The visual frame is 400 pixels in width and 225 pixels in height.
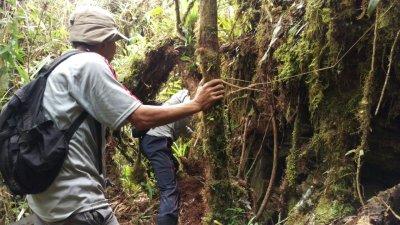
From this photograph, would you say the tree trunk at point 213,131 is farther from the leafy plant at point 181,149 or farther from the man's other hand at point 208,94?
the leafy plant at point 181,149

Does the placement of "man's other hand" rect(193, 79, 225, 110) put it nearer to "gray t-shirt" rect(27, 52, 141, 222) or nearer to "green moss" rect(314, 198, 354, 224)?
"gray t-shirt" rect(27, 52, 141, 222)

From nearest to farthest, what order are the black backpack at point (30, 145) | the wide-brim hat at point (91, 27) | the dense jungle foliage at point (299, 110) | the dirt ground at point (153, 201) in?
the black backpack at point (30, 145) → the wide-brim hat at point (91, 27) → the dense jungle foliage at point (299, 110) → the dirt ground at point (153, 201)

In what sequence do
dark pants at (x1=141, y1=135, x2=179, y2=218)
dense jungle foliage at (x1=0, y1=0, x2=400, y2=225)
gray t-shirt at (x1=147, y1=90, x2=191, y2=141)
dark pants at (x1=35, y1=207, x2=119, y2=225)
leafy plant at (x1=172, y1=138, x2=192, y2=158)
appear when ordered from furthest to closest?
1. leafy plant at (x1=172, y1=138, x2=192, y2=158)
2. gray t-shirt at (x1=147, y1=90, x2=191, y2=141)
3. dark pants at (x1=141, y1=135, x2=179, y2=218)
4. dense jungle foliage at (x1=0, y1=0, x2=400, y2=225)
5. dark pants at (x1=35, y1=207, x2=119, y2=225)

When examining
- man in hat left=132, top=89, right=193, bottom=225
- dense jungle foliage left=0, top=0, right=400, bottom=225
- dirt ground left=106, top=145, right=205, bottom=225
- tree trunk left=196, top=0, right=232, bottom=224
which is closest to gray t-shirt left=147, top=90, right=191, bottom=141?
man in hat left=132, top=89, right=193, bottom=225

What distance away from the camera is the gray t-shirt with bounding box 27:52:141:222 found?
205 centimetres

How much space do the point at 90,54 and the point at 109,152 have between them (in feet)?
13.2

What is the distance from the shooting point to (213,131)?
9.50 feet

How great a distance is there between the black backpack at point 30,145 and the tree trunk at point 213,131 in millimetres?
966

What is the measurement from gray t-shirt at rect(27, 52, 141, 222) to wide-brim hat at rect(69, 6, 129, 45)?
0.77 ft

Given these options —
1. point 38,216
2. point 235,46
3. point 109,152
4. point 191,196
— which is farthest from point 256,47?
point 109,152

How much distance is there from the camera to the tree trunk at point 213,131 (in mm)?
2762

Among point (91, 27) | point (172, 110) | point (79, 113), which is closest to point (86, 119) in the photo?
point (79, 113)

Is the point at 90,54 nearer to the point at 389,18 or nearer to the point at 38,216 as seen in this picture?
the point at 38,216

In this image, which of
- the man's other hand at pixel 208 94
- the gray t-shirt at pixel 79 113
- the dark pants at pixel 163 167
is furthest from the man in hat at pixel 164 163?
the gray t-shirt at pixel 79 113
